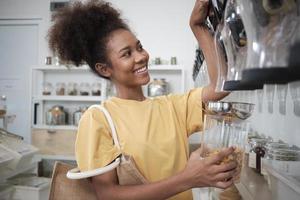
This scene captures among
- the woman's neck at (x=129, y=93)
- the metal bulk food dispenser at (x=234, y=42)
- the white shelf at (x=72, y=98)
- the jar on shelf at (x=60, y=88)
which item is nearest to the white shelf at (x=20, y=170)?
the white shelf at (x=72, y=98)

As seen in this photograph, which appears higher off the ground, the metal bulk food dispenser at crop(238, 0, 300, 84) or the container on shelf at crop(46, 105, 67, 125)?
the metal bulk food dispenser at crop(238, 0, 300, 84)

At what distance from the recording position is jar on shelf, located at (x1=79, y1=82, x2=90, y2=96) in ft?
11.2

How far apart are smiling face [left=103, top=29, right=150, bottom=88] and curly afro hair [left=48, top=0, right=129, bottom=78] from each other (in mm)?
37

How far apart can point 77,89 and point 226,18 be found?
3206 millimetres

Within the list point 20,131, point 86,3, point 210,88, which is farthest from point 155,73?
point 210,88

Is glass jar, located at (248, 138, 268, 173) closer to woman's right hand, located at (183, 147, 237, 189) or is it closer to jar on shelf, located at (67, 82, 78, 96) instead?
woman's right hand, located at (183, 147, 237, 189)

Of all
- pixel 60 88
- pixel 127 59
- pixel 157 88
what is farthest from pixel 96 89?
pixel 127 59

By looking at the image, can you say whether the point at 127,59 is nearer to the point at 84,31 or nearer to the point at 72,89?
the point at 84,31

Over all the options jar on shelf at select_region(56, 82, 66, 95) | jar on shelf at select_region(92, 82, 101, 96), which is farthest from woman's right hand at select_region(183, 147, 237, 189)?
jar on shelf at select_region(56, 82, 66, 95)

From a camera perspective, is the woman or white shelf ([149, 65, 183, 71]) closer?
the woman

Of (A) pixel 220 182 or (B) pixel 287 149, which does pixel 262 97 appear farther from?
(A) pixel 220 182

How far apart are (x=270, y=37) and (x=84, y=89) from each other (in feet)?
10.9

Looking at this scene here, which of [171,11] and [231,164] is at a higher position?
[171,11]

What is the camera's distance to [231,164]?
57cm
